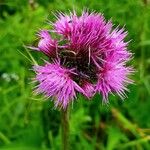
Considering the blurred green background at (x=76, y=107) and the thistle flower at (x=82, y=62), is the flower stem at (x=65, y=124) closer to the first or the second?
the thistle flower at (x=82, y=62)

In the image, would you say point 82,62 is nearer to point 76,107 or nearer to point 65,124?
point 65,124

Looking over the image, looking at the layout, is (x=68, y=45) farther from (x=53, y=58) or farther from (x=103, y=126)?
(x=103, y=126)

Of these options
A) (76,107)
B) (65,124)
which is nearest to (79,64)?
(65,124)

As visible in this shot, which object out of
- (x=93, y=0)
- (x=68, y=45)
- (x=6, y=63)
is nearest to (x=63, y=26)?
(x=68, y=45)

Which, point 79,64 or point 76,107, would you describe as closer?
point 79,64

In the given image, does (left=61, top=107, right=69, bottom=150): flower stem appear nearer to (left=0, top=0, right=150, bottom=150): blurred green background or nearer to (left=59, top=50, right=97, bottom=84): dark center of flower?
(left=59, top=50, right=97, bottom=84): dark center of flower

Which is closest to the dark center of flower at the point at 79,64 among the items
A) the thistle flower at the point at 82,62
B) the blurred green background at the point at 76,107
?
the thistle flower at the point at 82,62
